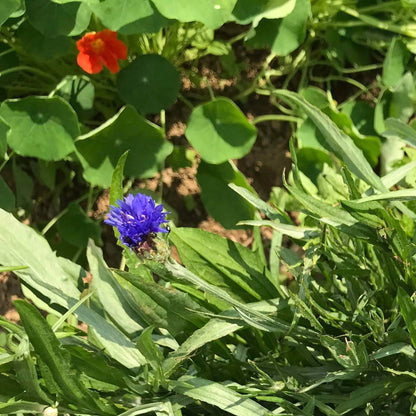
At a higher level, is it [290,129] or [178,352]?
[178,352]

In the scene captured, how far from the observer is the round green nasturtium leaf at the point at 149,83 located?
4.98ft

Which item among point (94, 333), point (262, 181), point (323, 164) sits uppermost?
point (94, 333)

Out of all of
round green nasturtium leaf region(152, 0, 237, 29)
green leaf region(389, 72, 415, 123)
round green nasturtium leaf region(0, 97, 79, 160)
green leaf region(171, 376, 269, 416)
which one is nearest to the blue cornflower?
green leaf region(171, 376, 269, 416)

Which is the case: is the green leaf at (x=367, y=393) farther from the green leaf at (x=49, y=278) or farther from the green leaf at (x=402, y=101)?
the green leaf at (x=402, y=101)

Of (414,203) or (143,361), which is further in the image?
(414,203)

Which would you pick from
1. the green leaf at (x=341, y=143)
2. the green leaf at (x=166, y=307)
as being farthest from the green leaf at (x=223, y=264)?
the green leaf at (x=341, y=143)

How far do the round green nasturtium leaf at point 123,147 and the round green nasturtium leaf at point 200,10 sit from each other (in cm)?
26

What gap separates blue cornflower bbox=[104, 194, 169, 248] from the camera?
2.68 feet

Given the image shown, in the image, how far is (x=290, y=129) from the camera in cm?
182

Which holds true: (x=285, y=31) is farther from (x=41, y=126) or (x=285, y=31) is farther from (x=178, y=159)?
(x=41, y=126)

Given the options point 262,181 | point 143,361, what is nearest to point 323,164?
point 262,181

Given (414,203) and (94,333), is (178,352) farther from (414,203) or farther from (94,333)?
(414,203)

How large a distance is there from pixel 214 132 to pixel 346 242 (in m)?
0.49

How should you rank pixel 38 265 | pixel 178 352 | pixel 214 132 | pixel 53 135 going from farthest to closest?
pixel 214 132, pixel 53 135, pixel 38 265, pixel 178 352
